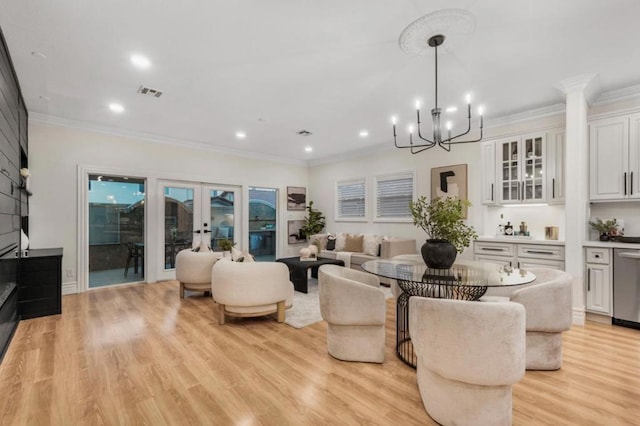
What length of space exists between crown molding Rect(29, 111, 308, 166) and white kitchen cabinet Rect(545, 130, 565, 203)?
17.8ft

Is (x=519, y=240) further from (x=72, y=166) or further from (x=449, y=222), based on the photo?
(x=72, y=166)

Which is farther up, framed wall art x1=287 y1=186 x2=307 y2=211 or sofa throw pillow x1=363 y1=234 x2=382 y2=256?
framed wall art x1=287 y1=186 x2=307 y2=211

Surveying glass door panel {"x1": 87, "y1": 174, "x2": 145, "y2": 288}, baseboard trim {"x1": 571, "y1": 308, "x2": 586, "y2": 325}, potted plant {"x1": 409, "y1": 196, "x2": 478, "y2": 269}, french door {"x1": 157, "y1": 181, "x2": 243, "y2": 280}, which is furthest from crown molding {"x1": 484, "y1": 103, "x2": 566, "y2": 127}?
glass door panel {"x1": 87, "y1": 174, "x2": 145, "y2": 288}

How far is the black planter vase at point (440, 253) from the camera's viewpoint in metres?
2.56

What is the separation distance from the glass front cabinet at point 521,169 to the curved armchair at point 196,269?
440cm

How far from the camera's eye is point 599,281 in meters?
3.54

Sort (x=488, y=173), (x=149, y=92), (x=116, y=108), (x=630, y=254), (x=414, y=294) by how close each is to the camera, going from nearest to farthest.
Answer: (x=414, y=294) < (x=630, y=254) < (x=149, y=92) < (x=116, y=108) < (x=488, y=173)

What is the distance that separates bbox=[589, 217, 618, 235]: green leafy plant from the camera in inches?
145

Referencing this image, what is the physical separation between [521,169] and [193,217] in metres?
5.83

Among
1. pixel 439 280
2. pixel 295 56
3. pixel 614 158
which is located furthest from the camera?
pixel 614 158

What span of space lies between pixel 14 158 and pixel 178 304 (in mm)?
2560

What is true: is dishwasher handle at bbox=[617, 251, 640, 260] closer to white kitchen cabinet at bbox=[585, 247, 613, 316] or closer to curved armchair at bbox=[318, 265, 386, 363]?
white kitchen cabinet at bbox=[585, 247, 613, 316]

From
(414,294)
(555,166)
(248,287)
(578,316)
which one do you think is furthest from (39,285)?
(555,166)

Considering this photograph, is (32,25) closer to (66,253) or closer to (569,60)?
(66,253)
